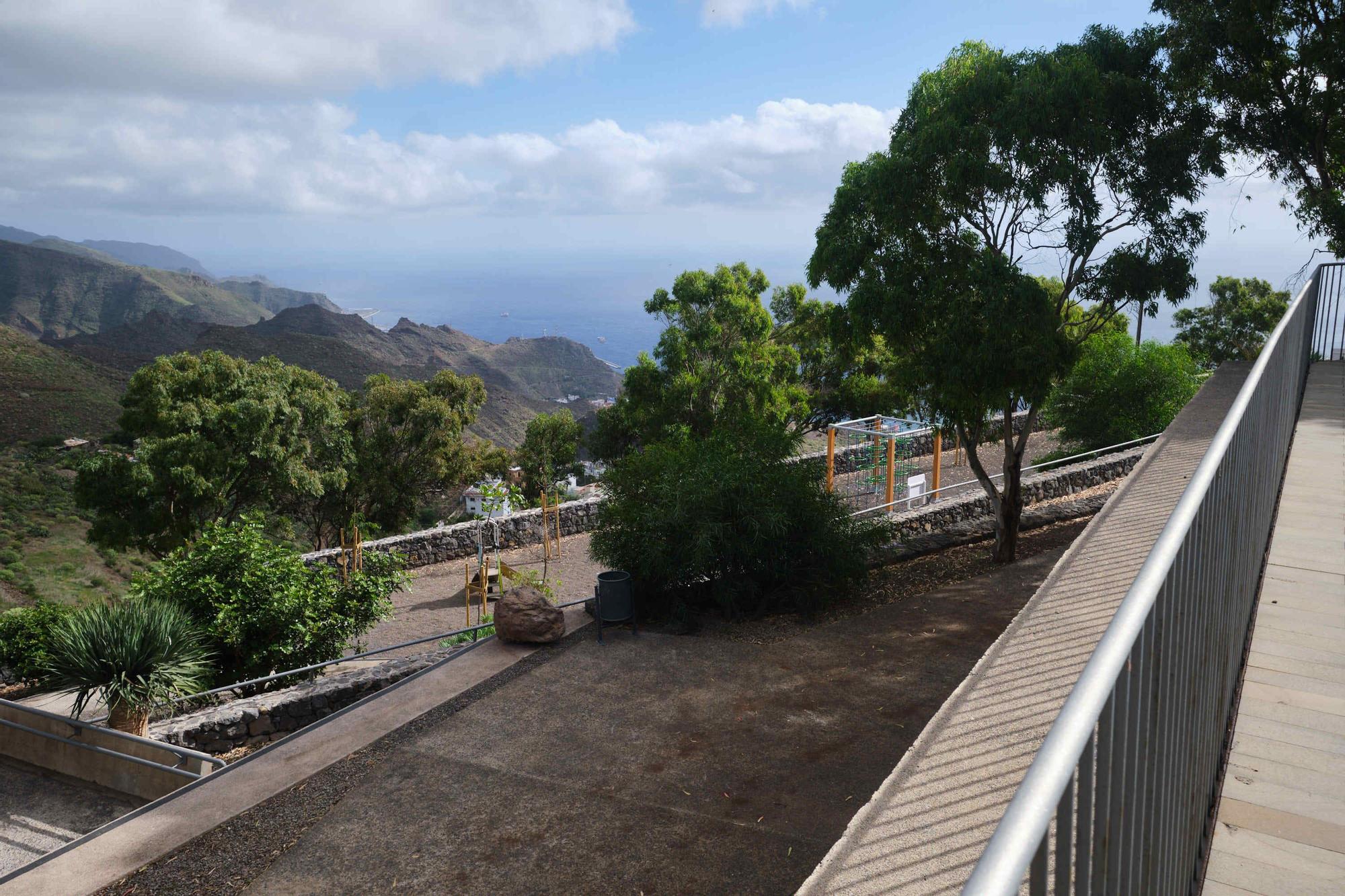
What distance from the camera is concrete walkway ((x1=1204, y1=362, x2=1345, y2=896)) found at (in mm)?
2203

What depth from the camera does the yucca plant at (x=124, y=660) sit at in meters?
8.30

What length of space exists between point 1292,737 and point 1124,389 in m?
18.8

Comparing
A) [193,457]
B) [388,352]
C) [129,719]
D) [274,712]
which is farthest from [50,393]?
[388,352]

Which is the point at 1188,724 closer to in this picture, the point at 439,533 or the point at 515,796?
the point at 515,796

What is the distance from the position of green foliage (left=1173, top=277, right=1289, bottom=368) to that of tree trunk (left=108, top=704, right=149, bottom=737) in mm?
36336

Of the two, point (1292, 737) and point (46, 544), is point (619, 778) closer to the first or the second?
point (1292, 737)

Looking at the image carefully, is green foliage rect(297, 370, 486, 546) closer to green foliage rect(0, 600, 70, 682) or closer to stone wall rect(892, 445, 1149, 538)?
green foliage rect(0, 600, 70, 682)

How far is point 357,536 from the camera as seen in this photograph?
16297mm

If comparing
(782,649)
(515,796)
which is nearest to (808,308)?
(782,649)

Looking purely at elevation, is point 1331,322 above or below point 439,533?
above

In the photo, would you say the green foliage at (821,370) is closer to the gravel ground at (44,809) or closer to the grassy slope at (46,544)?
the grassy slope at (46,544)

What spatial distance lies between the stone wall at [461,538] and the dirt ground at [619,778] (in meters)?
10.4

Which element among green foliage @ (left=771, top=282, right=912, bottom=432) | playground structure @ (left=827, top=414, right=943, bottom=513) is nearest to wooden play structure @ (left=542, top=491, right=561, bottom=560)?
playground structure @ (left=827, top=414, right=943, bottom=513)

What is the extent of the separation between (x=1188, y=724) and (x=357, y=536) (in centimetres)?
1573
